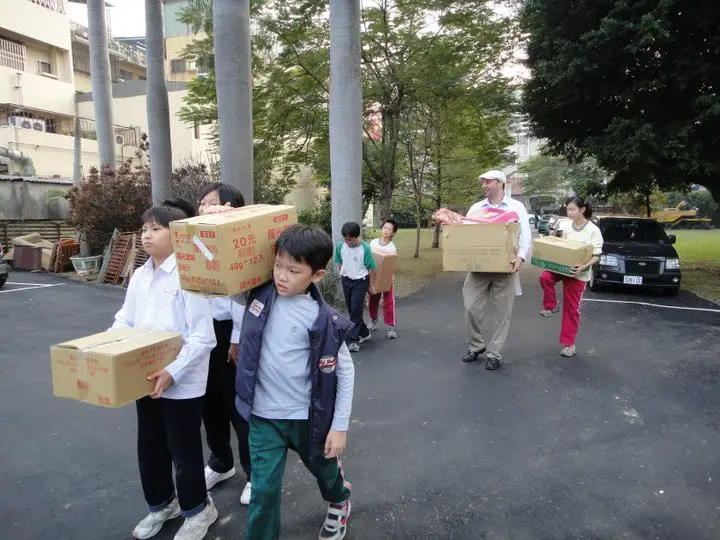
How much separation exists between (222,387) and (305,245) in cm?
135

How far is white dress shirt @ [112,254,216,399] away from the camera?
7.21 feet

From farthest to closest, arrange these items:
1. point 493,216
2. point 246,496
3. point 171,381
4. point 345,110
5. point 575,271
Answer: point 345,110 < point 575,271 < point 493,216 < point 246,496 < point 171,381

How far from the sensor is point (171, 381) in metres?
2.14

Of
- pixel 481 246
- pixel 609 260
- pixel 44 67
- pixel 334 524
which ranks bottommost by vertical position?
pixel 334 524

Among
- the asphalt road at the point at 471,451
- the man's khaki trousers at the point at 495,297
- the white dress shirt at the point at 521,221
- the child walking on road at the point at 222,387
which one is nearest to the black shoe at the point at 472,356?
the asphalt road at the point at 471,451

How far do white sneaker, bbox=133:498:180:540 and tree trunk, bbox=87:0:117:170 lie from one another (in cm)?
1297

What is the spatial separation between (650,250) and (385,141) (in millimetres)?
7053

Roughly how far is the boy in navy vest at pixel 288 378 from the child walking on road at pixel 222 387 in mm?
681

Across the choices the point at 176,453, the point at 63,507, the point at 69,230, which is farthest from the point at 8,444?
the point at 69,230

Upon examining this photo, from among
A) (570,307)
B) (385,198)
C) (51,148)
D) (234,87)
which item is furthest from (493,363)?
(51,148)

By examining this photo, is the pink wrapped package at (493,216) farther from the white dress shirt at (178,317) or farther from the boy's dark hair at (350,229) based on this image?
the white dress shirt at (178,317)

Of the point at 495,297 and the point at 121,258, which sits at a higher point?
the point at 495,297

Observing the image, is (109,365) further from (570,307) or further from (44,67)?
(44,67)

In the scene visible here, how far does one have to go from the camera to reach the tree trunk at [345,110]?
770cm
